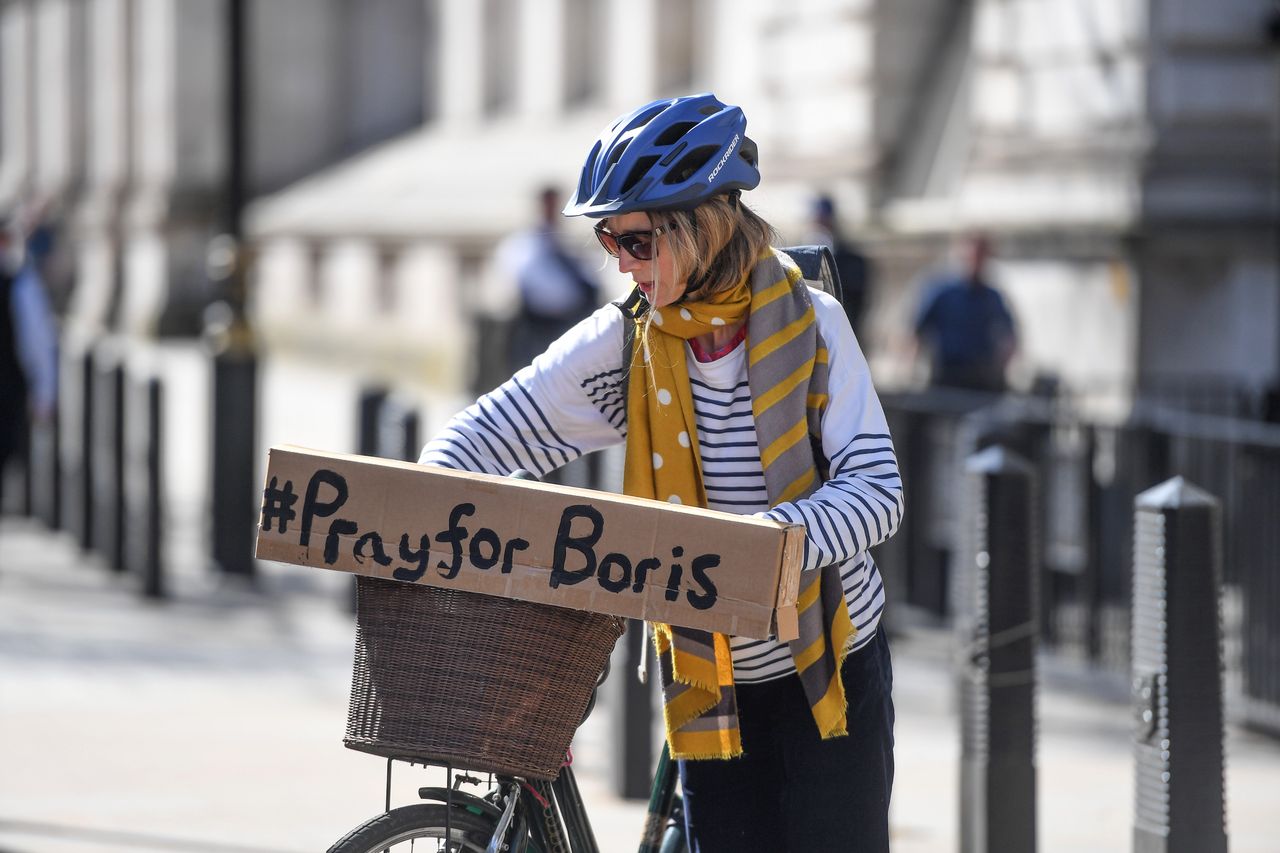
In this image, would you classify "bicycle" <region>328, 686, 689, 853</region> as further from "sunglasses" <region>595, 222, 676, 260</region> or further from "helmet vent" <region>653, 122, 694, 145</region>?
"helmet vent" <region>653, 122, 694, 145</region>

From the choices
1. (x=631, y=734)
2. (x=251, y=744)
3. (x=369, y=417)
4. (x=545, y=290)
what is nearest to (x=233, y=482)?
(x=369, y=417)

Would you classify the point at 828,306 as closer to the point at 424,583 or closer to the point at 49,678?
the point at 424,583

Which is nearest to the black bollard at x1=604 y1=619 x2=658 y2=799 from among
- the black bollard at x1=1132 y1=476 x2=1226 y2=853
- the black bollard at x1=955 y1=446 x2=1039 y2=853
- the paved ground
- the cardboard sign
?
the paved ground

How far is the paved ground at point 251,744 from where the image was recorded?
6.23 metres

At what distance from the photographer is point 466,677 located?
318 cm

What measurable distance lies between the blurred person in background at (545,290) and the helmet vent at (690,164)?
10103 mm

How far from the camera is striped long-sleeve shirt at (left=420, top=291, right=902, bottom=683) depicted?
10.4 feet

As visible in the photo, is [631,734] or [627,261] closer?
[627,261]

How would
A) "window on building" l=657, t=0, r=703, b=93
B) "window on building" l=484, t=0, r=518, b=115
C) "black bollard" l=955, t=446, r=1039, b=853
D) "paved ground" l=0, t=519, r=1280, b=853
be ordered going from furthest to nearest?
"window on building" l=484, t=0, r=518, b=115 < "window on building" l=657, t=0, r=703, b=93 < "paved ground" l=0, t=519, r=1280, b=853 < "black bollard" l=955, t=446, r=1039, b=853

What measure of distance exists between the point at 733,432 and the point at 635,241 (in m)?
0.35

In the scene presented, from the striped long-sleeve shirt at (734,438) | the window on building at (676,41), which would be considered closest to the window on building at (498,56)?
the window on building at (676,41)

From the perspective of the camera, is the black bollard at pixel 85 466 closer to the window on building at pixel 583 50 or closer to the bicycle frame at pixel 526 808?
the bicycle frame at pixel 526 808

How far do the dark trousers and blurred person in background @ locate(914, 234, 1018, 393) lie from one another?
27.0ft

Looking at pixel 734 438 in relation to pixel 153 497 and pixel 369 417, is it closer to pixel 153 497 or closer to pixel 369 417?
pixel 369 417
